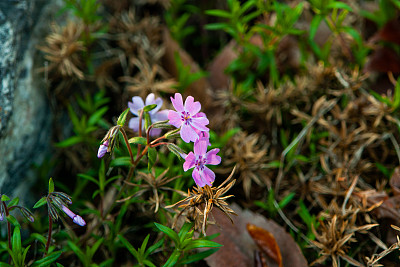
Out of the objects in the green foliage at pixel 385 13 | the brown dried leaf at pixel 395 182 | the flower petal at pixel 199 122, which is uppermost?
the flower petal at pixel 199 122

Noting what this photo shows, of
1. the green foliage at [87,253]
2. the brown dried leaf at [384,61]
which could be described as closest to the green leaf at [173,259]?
the green foliage at [87,253]

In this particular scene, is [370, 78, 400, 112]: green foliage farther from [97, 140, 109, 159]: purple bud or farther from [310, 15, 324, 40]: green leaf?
[97, 140, 109, 159]: purple bud

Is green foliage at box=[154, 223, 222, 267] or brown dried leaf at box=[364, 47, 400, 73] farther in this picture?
brown dried leaf at box=[364, 47, 400, 73]

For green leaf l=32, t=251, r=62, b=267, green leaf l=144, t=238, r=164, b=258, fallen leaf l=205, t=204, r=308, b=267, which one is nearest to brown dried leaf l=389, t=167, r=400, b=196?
fallen leaf l=205, t=204, r=308, b=267

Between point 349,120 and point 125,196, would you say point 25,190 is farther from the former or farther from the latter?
point 349,120

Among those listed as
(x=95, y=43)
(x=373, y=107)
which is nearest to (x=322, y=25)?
(x=373, y=107)

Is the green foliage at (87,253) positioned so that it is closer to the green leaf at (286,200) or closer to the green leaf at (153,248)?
the green leaf at (153,248)
